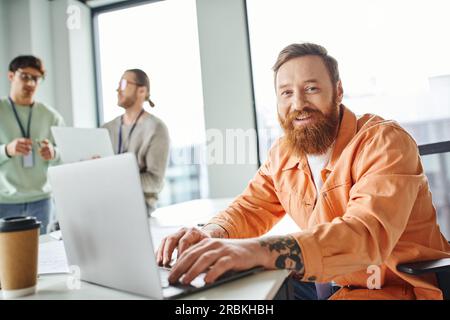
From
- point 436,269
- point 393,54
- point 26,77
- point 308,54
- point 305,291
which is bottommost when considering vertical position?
point 305,291

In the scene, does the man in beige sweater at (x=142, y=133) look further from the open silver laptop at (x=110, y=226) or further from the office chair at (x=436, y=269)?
A: the office chair at (x=436, y=269)

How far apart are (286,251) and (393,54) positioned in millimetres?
2559

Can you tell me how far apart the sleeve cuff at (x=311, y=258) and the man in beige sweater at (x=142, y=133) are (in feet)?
4.23

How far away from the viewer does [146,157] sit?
1.97 metres

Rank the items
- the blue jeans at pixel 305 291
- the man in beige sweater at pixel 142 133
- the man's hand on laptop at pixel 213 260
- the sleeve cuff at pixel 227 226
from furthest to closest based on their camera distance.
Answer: the man in beige sweater at pixel 142 133
the blue jeans at pixel 305 291
the sleeve cuff at pixel 227 226
the man's hand on laptop at pixel 213 260

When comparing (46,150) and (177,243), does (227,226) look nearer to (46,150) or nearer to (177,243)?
(177,243)

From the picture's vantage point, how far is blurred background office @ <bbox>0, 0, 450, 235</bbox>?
2736mm

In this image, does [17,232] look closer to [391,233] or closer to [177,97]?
[391,233]

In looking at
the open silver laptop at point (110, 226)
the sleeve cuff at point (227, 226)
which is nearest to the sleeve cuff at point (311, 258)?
the open silver laptop at point (110, 226)

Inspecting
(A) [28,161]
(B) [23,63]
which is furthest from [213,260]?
(B) [23,63]

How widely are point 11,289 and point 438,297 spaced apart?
0.92 m

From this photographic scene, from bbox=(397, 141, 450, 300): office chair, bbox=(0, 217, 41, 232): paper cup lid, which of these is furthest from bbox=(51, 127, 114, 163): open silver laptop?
bbox=(397, 141, 450, 300): office chair

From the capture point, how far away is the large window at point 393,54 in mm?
2703

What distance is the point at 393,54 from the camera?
276cm
